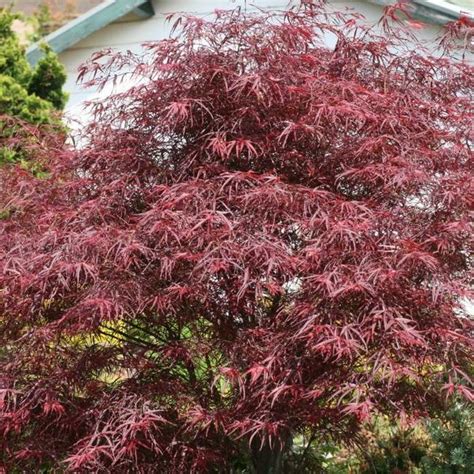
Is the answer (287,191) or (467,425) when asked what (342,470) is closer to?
(467,425)

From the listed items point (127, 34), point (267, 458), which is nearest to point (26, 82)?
point (127, 34)

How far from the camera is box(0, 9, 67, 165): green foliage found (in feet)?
21.7

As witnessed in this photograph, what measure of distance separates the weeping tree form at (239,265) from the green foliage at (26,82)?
3.01 meters

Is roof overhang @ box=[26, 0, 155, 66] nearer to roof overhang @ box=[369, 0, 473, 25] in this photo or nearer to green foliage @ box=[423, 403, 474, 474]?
roof overhang @ box=[369, 0, 473, 25]

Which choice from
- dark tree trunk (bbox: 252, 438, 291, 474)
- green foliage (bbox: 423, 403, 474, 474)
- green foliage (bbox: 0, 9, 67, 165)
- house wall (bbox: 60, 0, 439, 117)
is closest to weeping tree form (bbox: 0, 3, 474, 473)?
dark tree trunk (bbox: 252, 438, 291, 474)

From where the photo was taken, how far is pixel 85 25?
25.8 feet

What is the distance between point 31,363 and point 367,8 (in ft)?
17.7

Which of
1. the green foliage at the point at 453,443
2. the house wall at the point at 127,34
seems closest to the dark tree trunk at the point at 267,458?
the green foliage at the point at 453,443

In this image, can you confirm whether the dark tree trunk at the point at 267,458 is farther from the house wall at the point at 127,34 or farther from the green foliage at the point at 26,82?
the house wall at the point at 127,34

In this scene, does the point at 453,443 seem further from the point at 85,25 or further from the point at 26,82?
the point at 85,25

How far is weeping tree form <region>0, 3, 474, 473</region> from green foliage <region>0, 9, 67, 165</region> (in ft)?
9.88

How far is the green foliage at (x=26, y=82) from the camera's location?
21.7ft

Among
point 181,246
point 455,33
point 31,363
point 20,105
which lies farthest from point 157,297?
point 20,105

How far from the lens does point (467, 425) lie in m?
4.35
